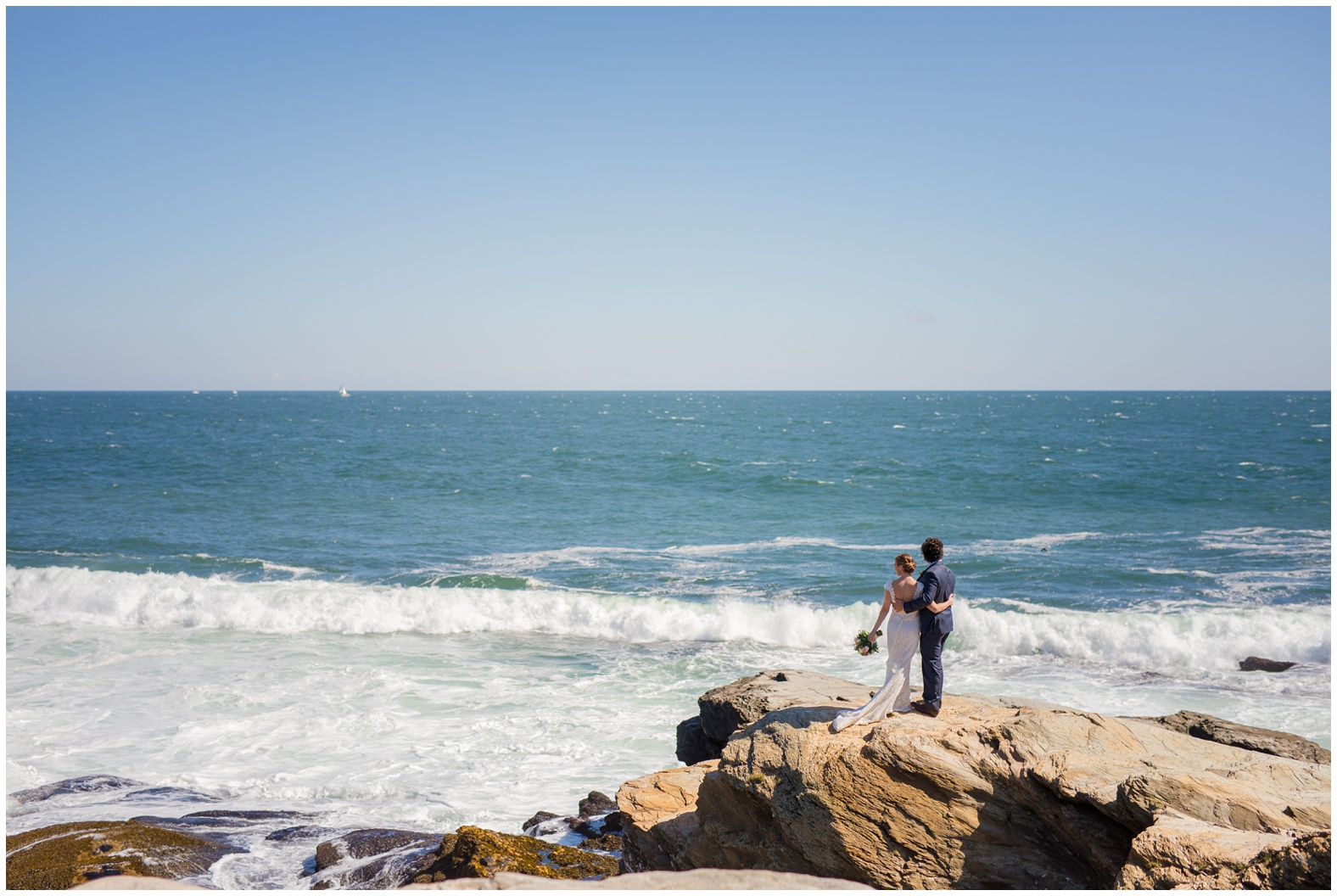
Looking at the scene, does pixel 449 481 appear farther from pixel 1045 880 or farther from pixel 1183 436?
pixel 1183 436

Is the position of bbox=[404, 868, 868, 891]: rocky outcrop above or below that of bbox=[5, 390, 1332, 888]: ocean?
above

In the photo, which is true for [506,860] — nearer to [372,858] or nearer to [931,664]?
[372,858]

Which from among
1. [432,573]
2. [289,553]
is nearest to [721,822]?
[432,573]

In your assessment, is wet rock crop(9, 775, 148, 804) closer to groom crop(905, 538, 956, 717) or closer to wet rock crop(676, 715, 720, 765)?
wet rock crop(676, 715, 720, 765)

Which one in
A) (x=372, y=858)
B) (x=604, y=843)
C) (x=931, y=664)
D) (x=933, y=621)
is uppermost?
(x=933, y=621)

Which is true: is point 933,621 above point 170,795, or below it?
above

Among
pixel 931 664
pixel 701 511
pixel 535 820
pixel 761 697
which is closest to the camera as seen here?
pixel 931 664

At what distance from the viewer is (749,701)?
35.2 ft

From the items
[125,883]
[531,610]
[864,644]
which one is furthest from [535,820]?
[531,610]

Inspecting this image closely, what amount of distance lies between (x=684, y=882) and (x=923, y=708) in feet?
15.0

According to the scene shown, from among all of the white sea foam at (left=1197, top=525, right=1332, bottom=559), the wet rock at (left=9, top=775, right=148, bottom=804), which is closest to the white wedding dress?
the wet rock at (left=9, top=775, right=148, bottom=804)

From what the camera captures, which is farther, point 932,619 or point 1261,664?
point 1261,664

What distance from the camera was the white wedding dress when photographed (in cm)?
818

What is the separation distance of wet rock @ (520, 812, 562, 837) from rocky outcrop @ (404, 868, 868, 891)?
6.39 m
